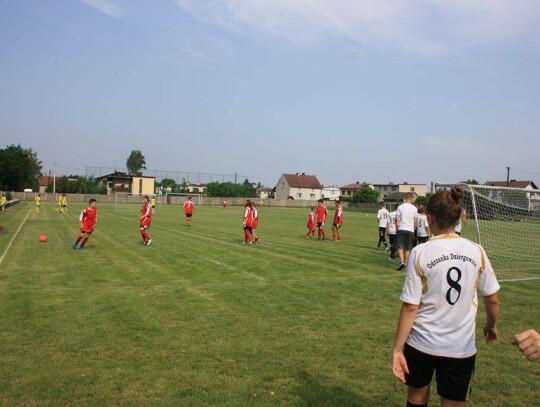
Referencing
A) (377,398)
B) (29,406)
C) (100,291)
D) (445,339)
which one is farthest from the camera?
(100,291)

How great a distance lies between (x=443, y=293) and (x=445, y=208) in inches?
24.6

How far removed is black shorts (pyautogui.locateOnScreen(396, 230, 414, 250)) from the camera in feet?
40.2

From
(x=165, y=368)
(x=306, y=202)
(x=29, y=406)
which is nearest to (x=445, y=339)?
(x=165, y=368)

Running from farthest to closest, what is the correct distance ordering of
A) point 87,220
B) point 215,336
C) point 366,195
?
point 366,195
point 87,220
point 215,336

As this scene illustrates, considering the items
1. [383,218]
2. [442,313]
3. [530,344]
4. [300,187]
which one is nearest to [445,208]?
[442,313]

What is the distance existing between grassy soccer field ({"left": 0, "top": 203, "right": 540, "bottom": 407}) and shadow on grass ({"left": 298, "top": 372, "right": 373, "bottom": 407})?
20 millimetres

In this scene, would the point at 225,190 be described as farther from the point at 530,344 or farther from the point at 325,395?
the point at 530,344

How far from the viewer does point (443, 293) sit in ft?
10.4

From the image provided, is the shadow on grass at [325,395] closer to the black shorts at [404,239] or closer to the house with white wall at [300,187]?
the black shorts at [404,239]

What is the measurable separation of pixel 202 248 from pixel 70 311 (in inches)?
362

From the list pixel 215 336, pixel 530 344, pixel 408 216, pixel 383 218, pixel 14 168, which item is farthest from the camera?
pixel 14 168

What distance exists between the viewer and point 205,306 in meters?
8.17

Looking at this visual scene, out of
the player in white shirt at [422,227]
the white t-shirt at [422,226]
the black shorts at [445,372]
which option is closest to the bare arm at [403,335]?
the black shorts at [445,372]

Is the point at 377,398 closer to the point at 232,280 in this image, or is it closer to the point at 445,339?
the point at 445,339
